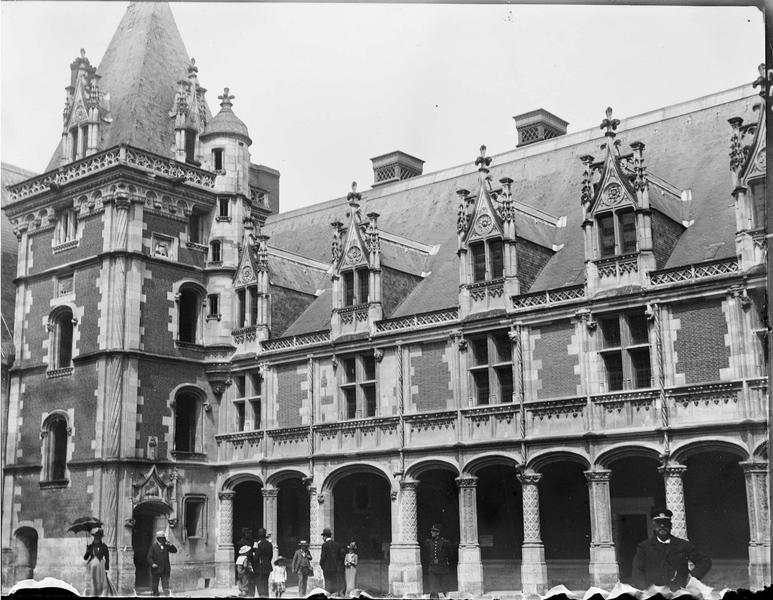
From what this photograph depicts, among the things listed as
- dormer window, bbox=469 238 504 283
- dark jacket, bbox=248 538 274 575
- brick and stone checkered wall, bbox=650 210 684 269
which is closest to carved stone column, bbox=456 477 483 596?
dark jacket, bbox=248 538 274 575

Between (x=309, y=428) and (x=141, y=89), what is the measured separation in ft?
41.0

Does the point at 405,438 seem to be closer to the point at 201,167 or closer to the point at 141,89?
the point at 201,167

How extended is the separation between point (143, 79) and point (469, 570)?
18792mm

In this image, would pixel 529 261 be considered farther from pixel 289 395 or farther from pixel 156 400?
pixel 156 400

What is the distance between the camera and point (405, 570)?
26.0 m

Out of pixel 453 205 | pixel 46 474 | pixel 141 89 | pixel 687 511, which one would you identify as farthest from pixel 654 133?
pixel 46 474

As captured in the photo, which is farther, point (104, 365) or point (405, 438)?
point (104, 365)

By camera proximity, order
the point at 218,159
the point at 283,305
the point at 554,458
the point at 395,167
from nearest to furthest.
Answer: the point at 554,458 → the point at 283,305 → the point at 218,159 → the point at 395,167

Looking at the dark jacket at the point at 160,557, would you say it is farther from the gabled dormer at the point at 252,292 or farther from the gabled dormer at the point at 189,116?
the gabled dormer at the point at 189,116

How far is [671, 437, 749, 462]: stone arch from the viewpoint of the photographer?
21.3 metres

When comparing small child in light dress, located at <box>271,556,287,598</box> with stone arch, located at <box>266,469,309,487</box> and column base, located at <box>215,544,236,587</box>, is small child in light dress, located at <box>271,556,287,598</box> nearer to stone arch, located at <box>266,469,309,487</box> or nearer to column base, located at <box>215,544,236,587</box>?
stone arch, located at <box>266,469,309,487</box>

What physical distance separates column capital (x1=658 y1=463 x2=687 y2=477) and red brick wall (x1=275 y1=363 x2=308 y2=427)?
11.2m

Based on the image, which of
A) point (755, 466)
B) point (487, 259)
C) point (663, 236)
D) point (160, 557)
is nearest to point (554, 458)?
point (755, 466)

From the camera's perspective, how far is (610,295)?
78.0ft
